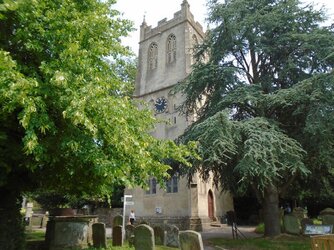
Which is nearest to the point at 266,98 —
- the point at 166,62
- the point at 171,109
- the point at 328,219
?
the point at 328,219

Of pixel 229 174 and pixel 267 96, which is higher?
pixel 267 96

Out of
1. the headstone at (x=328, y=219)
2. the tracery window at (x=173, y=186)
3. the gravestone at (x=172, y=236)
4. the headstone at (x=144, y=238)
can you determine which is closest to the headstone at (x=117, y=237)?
the gravestone at (x=172, y=236)

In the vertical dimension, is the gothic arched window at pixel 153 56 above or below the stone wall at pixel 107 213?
above

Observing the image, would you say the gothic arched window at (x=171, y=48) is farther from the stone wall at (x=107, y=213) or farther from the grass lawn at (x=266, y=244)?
the grass lawn at (x=266, y=244)

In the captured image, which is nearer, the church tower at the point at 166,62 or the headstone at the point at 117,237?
the headstone at the point at 117,237

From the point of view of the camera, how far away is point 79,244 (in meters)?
12.4

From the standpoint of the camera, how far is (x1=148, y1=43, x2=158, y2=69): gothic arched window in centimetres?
3060

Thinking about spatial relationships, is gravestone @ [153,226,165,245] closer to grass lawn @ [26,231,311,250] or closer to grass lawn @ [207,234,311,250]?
grass lawn @ [26,231,311,250]

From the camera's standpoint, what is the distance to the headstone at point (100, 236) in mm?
12117

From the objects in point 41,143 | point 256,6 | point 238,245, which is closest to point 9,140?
point 41,143

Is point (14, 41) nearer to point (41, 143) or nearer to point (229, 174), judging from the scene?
point (41, 143)

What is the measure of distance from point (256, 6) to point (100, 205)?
24.1 meters

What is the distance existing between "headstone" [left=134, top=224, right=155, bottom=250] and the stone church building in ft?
38.8

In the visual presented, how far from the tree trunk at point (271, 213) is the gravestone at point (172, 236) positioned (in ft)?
13.9
